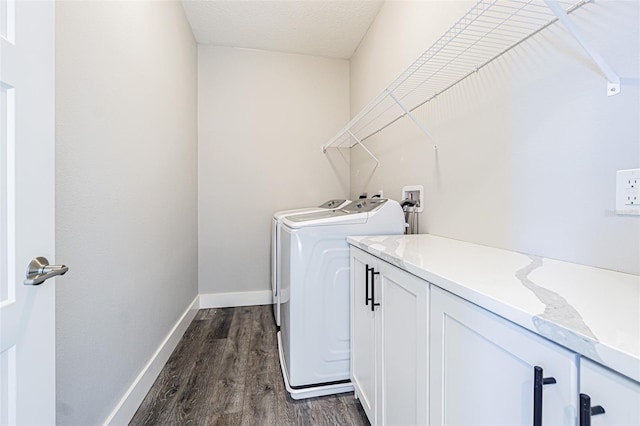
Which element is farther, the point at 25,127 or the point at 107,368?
the point at 107,368

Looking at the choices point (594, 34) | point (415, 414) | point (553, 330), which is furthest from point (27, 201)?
point (594, 34)

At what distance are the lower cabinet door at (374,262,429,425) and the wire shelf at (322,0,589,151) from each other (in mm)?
816

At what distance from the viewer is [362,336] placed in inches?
53.2

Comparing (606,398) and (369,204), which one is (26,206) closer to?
(606,398)

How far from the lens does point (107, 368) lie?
3.88 ft

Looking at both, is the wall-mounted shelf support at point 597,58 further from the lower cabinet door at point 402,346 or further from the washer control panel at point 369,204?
the washer control panel at point 369,204

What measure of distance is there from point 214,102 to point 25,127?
2.38 meters

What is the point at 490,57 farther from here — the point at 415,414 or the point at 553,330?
the point at 415,414

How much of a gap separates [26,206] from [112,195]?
667 mm

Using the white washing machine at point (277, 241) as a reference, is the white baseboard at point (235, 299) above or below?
below

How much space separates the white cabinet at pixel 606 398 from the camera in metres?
0.36

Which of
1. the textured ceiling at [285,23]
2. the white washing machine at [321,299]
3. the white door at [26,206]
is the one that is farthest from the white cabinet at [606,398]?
the textured ceiling at [285,23]

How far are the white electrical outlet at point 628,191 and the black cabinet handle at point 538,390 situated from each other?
57 centimetres

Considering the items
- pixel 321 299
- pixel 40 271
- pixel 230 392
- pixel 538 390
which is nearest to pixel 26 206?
pixel 40 271
